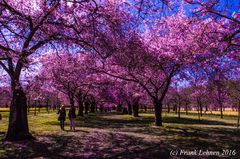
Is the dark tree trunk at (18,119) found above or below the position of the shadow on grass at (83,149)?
above

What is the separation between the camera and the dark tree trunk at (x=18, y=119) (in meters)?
16.0

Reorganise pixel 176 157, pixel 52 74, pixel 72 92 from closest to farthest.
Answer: pixel 176 157 → pixel 52 74 → pixel 72 92

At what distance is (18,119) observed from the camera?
16.2 metres

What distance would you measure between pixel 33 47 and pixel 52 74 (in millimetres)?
19952

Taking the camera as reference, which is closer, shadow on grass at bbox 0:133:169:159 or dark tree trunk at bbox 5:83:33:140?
shadow on grass at bbox 0:133:169:159

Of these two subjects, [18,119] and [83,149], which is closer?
[83,149]

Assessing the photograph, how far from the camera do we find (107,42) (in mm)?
15961

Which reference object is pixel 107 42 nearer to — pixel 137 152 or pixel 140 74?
pixel 137 152

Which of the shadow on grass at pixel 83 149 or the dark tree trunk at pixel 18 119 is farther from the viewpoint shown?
the dark tree trunk at pixel 18 119

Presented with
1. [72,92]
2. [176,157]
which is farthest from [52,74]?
[176,157]

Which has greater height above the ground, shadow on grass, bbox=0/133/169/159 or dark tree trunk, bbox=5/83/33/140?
dark tree trunk, bbox=5/83/33/140

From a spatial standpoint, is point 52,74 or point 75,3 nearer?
point 75,3

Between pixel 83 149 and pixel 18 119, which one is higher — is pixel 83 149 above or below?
below

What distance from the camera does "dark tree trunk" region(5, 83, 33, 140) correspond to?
16.0 metres
